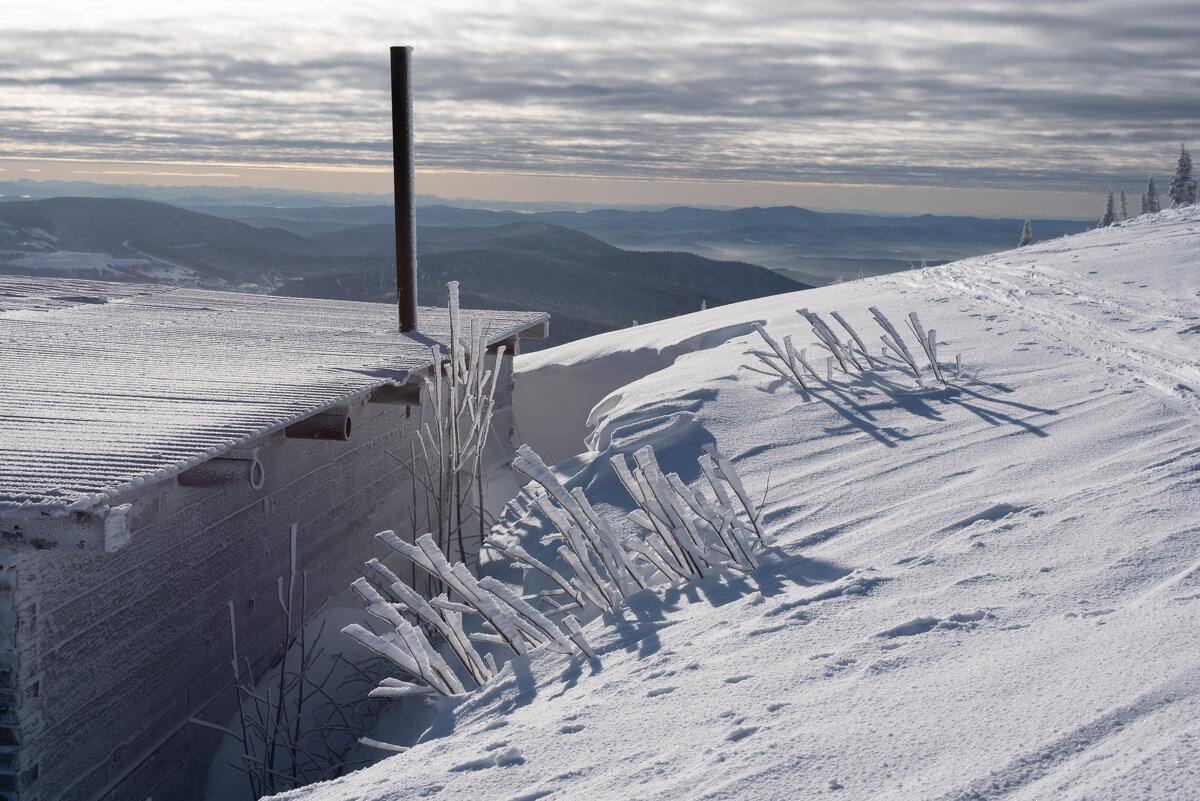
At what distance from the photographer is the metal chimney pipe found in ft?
32.6

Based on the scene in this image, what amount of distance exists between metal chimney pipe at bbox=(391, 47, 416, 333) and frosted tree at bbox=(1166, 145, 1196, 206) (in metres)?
38.6

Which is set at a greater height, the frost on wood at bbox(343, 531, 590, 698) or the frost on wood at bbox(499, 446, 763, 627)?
the frost on wood at bbox(499, 446, 763, 627)

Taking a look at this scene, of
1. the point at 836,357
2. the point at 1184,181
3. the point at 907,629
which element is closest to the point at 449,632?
the point at 907,629

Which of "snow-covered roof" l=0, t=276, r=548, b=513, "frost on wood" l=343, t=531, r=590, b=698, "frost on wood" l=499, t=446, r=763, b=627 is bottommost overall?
"frost on wood" l=343, t=531, r=590, b=698

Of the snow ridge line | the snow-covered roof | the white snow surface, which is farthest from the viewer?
the snow ridge line

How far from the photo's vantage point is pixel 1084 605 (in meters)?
2.86

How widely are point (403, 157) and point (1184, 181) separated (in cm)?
3990

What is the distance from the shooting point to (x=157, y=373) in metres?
6.12

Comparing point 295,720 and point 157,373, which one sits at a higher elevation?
point 157,373

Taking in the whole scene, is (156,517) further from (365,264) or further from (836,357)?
(365,264)

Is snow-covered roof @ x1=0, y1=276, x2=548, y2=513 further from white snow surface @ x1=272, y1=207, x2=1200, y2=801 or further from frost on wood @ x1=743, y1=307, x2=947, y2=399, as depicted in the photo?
frost on wood @ x1=743, y1=307, x2=947, y2=399

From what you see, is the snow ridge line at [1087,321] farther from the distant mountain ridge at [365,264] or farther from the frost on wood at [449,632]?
the distant mountain ridge at [365,264]

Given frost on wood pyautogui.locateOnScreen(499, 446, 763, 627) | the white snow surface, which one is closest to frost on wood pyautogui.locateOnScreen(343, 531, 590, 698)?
the white snow surface

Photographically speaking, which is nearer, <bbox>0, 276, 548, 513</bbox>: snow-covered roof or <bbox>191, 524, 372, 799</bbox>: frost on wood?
<bbox>0, 276, 548, 513</bbox>: snow-covered roof
